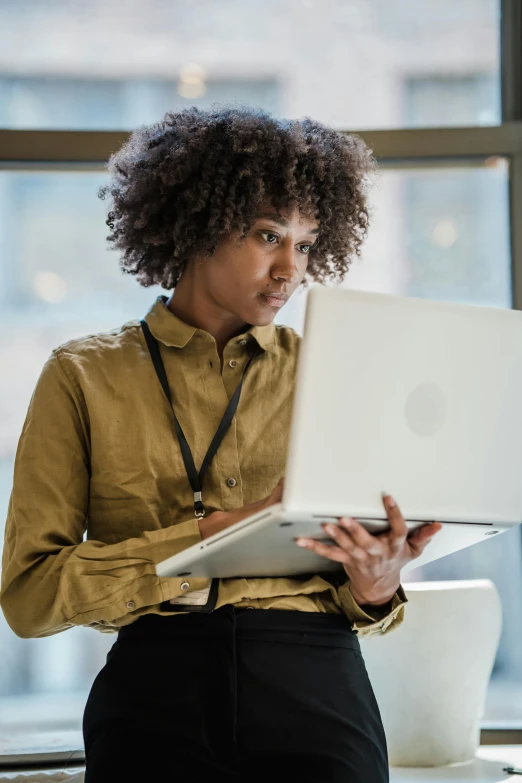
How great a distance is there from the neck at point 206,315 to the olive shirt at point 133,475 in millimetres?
38

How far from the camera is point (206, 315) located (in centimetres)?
179

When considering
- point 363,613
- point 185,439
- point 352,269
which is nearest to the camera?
point 363,613

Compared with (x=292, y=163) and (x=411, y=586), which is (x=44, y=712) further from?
(x=292, y=163)

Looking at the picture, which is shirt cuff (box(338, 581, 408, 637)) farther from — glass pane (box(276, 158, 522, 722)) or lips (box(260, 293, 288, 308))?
glass pane (box(276, 158, 522, 722))

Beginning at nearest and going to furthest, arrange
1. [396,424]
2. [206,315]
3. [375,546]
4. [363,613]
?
1. [396,424]
2. [375,546]
3. [363,613]
4. [206,315]

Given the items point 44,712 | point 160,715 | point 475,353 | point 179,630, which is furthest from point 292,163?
point 44,712

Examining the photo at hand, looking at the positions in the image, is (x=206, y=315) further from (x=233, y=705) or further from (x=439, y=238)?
(x=439, y=238)

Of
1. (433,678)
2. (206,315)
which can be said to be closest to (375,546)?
(206,315)

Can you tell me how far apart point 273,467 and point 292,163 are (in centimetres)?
56

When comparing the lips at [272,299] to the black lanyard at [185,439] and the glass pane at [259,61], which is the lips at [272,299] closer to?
the black lanyard at [185,439]

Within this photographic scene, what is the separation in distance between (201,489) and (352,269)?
1.22 meters

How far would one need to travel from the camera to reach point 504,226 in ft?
8.83

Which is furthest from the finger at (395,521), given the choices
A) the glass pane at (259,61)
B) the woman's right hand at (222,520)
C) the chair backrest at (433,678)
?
the glass pane at (259,61)

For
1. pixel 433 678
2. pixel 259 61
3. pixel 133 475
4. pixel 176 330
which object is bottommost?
pixel 433 678
